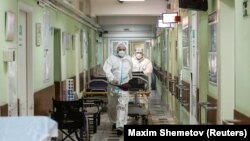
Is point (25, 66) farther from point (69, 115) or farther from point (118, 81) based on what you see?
point (118, 81)

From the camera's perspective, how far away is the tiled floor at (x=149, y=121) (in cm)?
841

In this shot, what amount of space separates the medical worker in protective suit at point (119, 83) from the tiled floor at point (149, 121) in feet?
0.97

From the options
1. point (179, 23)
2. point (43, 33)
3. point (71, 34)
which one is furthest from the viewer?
point (71, 34)

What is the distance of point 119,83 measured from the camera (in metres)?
8.62

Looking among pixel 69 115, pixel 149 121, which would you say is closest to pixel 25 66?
pixel 69 115

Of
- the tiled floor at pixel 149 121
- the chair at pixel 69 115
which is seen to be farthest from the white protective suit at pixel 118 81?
the chair at pixel 69 115

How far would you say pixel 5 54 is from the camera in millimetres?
5246

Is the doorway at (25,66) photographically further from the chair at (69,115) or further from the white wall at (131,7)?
the white wall at (131,7)

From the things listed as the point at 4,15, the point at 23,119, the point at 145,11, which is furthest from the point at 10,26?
the point at 145,11

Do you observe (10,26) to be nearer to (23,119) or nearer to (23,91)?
(23,91)

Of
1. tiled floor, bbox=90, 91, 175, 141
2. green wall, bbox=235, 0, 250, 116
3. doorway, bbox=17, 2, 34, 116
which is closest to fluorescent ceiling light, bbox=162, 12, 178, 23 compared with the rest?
tiled floor, bbox=90, 91, 175, 141

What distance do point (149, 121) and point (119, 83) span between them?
224cm

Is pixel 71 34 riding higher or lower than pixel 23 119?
higher

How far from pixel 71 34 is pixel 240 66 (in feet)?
26.0
